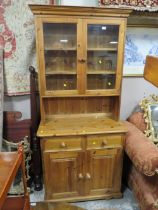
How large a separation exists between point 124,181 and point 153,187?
2.07ft

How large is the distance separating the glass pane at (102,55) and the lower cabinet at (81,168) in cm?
55

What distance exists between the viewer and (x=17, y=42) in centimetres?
198

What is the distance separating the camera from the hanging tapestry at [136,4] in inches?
75.8

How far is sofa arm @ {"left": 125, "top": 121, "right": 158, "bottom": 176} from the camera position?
158 cm

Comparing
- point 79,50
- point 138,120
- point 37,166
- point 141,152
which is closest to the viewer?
point 141,152

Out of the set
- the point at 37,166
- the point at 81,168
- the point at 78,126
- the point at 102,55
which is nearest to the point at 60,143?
the point at 78,126

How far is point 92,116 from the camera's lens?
7.23ft

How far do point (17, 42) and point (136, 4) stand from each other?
1207 mm

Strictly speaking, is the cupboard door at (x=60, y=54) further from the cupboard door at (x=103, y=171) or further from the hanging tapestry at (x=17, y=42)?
the cupboard door at (x=103, y=171)

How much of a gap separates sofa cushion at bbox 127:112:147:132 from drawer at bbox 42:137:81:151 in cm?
74

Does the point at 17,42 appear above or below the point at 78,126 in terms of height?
above

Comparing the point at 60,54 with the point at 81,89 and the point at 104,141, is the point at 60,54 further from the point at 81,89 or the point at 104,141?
the point at 104,141

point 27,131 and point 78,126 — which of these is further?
point 27,131

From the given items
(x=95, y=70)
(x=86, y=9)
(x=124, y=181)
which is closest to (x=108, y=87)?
(x=95, y=70)
